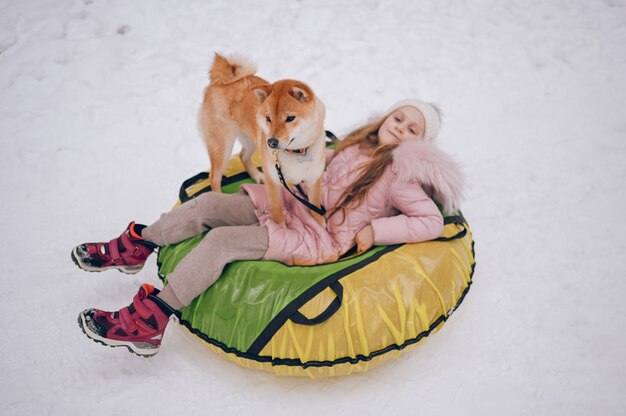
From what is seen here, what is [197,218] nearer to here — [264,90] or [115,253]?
[115,253]

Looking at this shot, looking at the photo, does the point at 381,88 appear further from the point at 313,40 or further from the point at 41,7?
the point at 41,7

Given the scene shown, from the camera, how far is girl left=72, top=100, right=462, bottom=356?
220 cm

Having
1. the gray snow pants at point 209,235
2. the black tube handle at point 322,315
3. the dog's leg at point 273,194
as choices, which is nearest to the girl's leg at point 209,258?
the gray snow pants at point 209,235

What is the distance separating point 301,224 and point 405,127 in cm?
77

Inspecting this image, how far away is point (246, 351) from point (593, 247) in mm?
2265

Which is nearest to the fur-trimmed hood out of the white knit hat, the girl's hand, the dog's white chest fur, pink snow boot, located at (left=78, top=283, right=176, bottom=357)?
the white knit hat

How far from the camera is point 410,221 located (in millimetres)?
2355

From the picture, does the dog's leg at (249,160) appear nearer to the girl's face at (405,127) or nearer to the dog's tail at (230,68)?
the dog's tail at (230,68)

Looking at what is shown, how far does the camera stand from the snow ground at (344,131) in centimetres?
230

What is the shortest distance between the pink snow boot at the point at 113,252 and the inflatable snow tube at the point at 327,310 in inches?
18.3

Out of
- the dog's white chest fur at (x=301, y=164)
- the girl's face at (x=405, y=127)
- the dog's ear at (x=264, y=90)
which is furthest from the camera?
the girl's face at (x=405, y=127)

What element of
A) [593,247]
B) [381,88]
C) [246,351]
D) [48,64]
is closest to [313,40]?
[381,88]

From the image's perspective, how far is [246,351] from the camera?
212 cm

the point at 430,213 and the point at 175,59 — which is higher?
the point at 175,59
